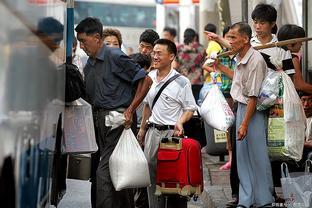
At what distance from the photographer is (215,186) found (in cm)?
1082

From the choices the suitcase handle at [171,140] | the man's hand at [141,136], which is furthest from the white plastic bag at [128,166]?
the man's hand at [141,136]

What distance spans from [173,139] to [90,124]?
2.68 feet

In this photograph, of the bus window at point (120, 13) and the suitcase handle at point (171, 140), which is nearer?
the suitcase handle at point (171, 140)

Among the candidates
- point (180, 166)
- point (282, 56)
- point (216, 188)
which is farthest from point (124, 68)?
point (216, 188)

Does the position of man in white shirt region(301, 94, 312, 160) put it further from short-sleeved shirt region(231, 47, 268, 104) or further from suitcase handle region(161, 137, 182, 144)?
suitcase handle region(161, 137, 182, 144)

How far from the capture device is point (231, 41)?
8352mm

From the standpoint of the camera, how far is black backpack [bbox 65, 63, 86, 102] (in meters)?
7.90

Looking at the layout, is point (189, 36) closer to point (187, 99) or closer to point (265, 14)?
point (265, 14)

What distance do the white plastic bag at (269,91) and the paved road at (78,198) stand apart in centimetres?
235

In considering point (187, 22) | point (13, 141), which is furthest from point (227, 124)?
point (187, 22)

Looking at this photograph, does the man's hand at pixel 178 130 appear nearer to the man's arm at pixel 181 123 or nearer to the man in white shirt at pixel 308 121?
the man's arm at pixel 181 123

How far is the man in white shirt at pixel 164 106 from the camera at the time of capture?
821 centimetres

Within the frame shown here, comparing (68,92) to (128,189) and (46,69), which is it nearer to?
(128,189)

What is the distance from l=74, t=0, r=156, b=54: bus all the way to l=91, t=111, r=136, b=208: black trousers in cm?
2568
